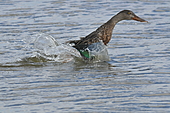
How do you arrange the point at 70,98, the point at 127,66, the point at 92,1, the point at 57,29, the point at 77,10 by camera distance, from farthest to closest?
the point at 92,1 → the point at 77,10 → the point at 57,29 → the point at 127,66 → the point at 70,98

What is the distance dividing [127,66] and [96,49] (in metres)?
1.10

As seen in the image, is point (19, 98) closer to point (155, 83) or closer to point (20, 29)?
point (155, 83)

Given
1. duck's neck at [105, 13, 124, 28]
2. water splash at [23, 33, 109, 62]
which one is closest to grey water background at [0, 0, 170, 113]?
water splash at [23, 33, 109, 62]

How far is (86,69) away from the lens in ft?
26.9

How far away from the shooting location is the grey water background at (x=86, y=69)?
603cm

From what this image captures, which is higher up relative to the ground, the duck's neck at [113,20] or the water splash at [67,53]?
the duck's neck at [113,20]

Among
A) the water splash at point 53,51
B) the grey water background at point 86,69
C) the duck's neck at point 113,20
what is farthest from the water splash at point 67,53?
A: the duck's neck at point 113,20

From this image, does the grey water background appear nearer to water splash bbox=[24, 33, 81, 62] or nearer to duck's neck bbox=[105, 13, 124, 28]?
water splash bbox=[24, 33, 81, 62]

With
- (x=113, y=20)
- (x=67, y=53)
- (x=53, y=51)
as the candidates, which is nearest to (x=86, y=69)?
(x=67, y=53)

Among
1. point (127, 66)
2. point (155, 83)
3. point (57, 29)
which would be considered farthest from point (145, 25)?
point (155, 83)

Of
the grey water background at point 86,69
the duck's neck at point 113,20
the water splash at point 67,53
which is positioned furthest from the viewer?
the duck's neck at point 113,20

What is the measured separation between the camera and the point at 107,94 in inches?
253

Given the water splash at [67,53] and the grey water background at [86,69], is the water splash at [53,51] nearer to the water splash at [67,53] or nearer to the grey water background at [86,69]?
the water splash at [67,53]

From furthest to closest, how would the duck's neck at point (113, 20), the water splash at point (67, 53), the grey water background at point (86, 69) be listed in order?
the duck's neck at point (113, 20) < the water splash at point (67, 53) < the grey water background at point (86, 69)
